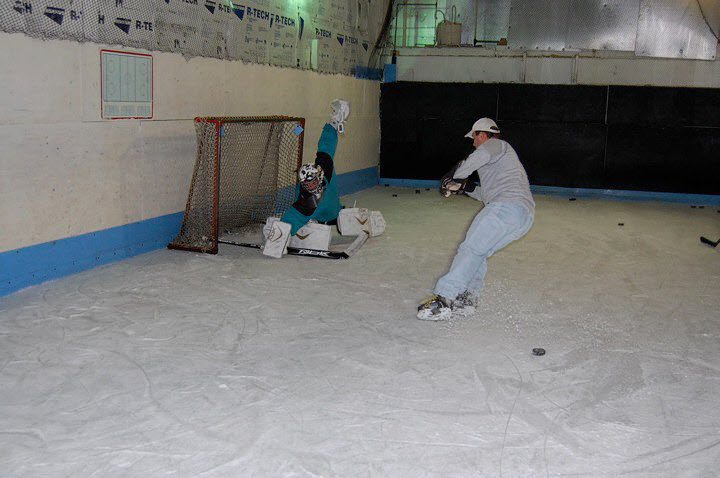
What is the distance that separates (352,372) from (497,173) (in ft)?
6.02

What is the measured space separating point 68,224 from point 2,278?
79cm

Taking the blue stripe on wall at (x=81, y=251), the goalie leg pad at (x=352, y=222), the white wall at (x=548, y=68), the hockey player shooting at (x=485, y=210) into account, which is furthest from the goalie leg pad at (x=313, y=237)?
the white wall at (x=548, y=68)

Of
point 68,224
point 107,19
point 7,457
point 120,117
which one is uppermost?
point 107,19

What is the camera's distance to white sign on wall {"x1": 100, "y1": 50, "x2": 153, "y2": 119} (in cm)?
614

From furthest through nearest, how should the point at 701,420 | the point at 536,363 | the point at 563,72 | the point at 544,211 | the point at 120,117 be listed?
the point at 563,72 < the point at 544,211 < the point at 120,117 < the point at 536,363 < the point at 701,420

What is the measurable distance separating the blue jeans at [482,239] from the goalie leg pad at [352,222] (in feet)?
9.37

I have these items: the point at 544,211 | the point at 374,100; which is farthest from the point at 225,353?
the point at 374,100

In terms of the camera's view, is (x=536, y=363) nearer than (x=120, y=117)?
Yes

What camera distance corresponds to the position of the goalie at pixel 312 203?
21.6 ft

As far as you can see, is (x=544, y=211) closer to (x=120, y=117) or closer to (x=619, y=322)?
(x=619, y=322)

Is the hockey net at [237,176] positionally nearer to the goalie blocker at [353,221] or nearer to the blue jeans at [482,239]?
the goalie blocker at [353,221]

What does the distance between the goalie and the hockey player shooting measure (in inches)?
73.1

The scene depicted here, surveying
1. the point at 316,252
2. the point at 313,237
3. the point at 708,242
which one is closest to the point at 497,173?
the point at 316,252

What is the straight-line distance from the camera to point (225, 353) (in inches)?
169
